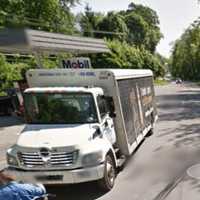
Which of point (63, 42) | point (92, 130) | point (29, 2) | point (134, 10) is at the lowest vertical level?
point (92, 130)

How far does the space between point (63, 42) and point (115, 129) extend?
11.9 meters

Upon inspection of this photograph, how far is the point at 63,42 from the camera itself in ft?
68.1

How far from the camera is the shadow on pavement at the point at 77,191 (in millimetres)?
7957

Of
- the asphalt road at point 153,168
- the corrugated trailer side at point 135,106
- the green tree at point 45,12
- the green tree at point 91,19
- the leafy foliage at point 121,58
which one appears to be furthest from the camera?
the green tree at point 91,19

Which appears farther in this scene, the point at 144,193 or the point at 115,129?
the point at 115,129

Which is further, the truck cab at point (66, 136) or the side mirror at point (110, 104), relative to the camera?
the side mirror at point (110, 104)

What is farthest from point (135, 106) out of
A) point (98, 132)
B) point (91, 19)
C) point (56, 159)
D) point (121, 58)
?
point (91, 19)

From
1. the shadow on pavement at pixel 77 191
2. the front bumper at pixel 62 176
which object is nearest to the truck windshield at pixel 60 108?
the front bumper at pixel 62 176

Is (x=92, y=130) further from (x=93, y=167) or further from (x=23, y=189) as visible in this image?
(x=23, y=189)

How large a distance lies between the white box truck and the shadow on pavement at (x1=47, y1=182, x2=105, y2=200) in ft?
1.02

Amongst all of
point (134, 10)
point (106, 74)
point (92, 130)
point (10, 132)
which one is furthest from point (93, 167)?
point (134, 10)

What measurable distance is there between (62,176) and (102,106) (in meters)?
2.04

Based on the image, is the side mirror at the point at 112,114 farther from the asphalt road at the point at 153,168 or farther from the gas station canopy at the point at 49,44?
the gas station canopy at the point at 49,44

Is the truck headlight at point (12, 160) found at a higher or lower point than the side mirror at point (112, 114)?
lower
